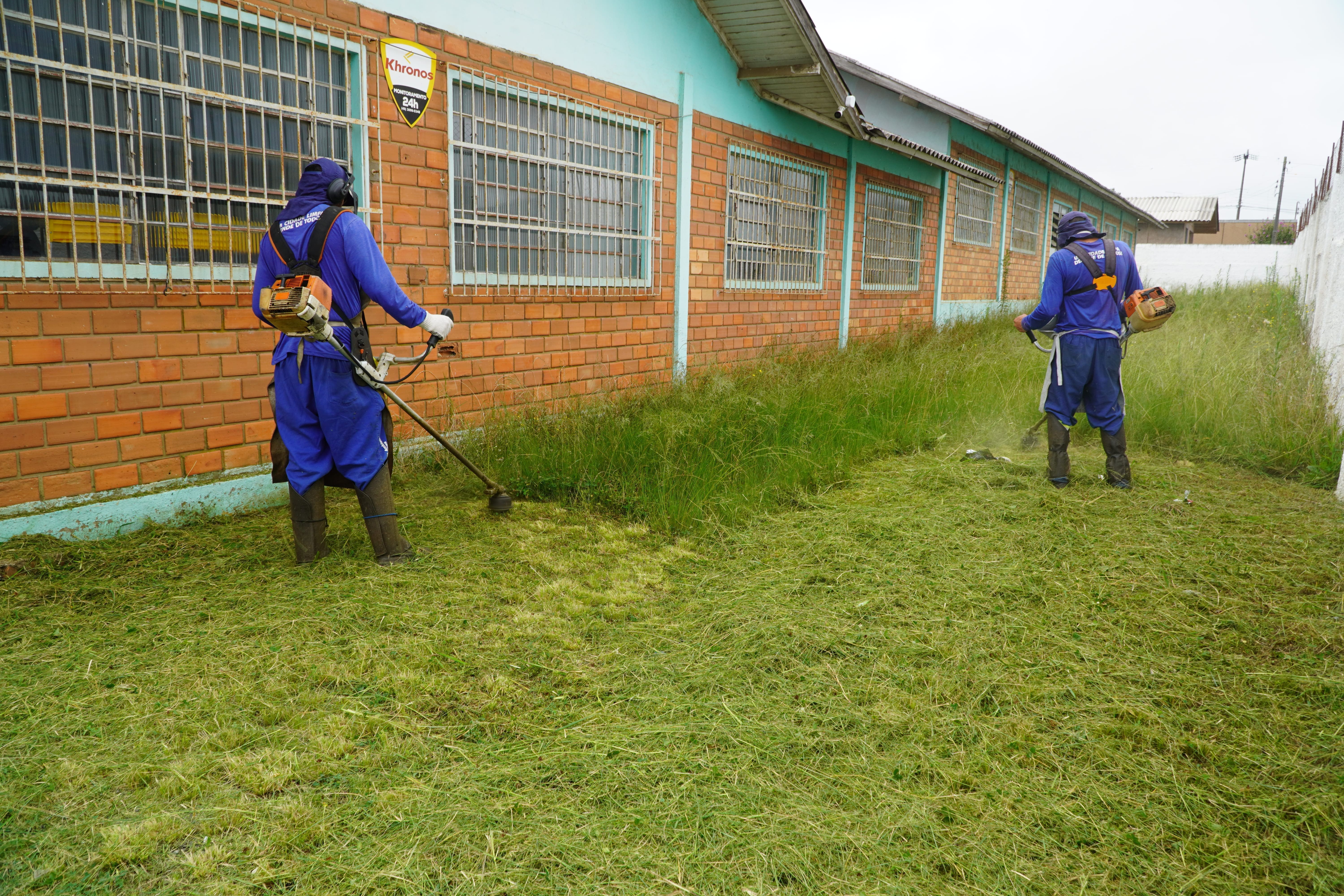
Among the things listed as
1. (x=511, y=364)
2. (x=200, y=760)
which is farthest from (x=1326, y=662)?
(x=511, y=364)

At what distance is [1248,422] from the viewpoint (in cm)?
681

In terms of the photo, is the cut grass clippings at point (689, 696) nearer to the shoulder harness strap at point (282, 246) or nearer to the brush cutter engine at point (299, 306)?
the brush cutter engine at point (299, 306)

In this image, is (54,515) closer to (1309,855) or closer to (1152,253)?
(1309,855)

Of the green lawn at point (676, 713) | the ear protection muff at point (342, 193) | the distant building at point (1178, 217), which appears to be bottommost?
the green lawn at point (676, 713)

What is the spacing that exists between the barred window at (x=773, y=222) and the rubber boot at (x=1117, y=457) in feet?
13.1

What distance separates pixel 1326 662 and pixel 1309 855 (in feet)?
4.31

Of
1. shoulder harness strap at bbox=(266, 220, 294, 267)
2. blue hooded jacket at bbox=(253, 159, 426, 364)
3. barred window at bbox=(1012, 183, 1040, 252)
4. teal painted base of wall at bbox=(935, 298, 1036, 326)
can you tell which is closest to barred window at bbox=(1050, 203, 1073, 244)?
barred window at bbox=(1012, 183, 1040, 252)

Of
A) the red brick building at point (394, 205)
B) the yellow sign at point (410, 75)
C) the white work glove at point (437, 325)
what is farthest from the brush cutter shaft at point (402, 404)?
the yellow sign at point (410, 75)

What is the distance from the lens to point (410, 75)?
518 cm

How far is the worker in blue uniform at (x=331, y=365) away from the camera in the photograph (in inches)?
145

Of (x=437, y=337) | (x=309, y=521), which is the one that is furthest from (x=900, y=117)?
(x=309, y=521)

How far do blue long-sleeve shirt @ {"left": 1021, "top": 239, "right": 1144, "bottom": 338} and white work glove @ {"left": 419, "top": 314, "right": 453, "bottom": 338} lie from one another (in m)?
3.71

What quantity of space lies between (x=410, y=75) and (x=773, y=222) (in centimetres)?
495

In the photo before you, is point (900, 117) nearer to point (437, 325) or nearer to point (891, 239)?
point (891, 239)
